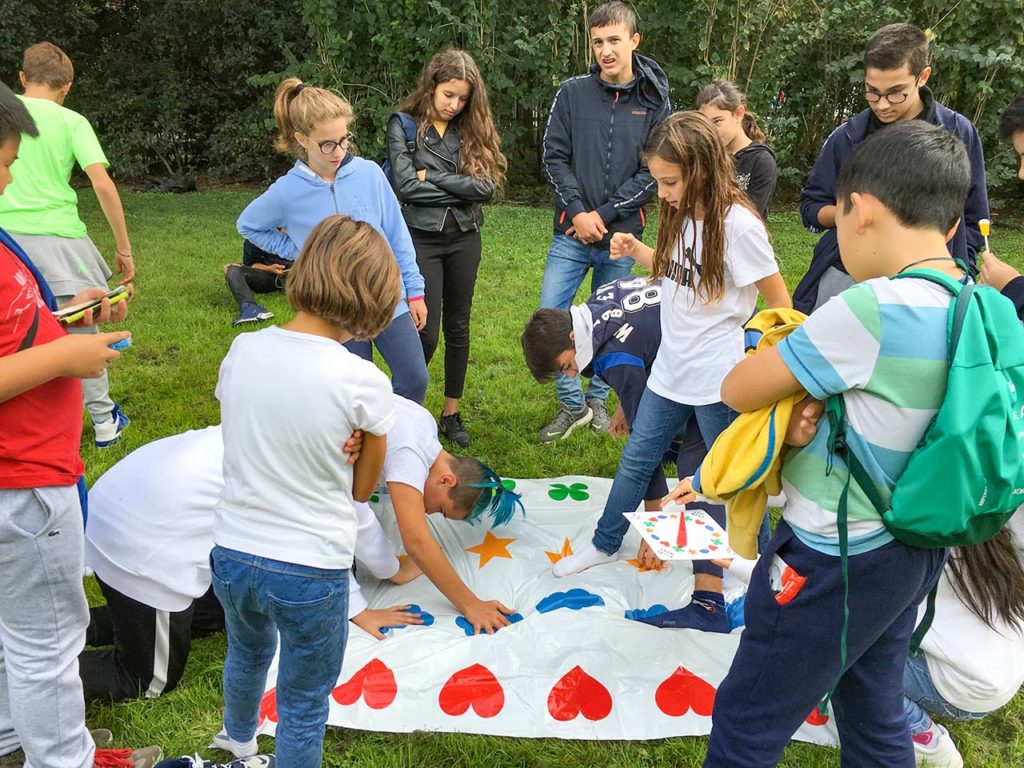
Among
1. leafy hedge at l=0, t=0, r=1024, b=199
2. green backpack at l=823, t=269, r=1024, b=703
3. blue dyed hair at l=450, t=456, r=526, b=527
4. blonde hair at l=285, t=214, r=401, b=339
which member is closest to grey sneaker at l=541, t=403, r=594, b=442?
blue dyed hair at l=450, t=456, r=526, b=527

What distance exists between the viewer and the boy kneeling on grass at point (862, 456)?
1374 millimetres

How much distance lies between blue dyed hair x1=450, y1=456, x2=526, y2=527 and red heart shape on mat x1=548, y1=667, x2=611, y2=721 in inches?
27.0

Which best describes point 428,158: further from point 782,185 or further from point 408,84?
point 782,185

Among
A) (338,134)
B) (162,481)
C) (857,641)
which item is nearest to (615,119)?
(338,134)

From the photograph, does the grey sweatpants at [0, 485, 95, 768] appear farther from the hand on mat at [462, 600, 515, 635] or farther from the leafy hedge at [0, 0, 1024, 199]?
the leafy hedge at [0, 0, 1024, 199]

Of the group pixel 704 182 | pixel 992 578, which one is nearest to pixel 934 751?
pixel 992 578

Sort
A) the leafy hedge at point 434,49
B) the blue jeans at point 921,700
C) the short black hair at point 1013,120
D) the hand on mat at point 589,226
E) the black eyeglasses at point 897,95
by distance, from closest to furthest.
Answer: the blue jeans at point 921,700 < the short black hair at point 1013,120 < the black eyeglasses at point 897,95 < the hand on mat at point 589,226 < the leafy hedge at point 434,49

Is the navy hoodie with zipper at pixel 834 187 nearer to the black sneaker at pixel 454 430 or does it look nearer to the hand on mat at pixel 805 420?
the black sneaker at pixel 454 430

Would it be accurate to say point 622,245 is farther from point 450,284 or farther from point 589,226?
point 450,284

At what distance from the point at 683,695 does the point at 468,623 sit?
727 millimetres

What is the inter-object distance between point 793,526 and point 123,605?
1.75 metres

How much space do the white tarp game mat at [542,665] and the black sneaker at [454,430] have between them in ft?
3.31

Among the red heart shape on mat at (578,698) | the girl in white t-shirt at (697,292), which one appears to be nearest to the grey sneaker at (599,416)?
the girl in white t-shirt at (697,292)

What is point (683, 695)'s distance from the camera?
95.0 inches
